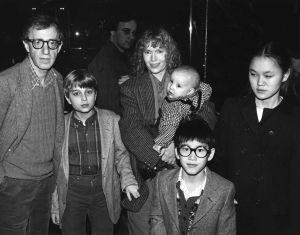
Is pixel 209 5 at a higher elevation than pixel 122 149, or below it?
higher

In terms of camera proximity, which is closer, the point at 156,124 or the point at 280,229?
the point at 280,229

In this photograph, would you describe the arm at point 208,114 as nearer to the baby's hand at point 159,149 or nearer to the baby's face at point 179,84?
the baby's face at point 179,84

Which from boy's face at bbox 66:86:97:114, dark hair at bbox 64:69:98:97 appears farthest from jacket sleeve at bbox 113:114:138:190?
dark hair at bbox 64:69:98:97

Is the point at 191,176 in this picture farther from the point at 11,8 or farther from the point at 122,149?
the point at 11,8

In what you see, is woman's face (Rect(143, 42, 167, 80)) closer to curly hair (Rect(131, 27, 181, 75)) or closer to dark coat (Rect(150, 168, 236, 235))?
curly hair (Rect(131, 27, 181, 75))

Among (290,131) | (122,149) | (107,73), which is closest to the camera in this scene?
(290,131)

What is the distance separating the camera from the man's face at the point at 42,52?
8.46ft

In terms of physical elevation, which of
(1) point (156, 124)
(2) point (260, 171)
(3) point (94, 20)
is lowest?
(2) point (260, 171)

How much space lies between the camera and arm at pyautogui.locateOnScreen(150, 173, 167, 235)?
240 centimetres

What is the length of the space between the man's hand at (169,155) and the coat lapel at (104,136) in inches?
17.4

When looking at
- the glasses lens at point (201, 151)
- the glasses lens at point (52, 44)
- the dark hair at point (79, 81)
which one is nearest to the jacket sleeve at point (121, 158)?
the dark hair at point (79, 81)

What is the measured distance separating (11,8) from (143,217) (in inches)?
188

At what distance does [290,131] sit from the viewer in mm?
2322

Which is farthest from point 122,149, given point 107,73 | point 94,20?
point 94,20
